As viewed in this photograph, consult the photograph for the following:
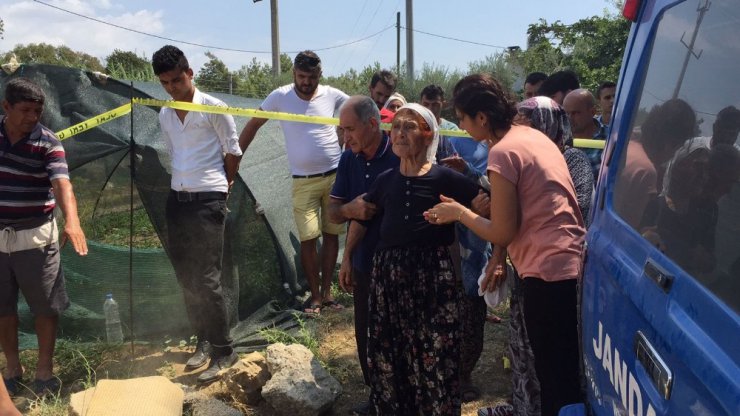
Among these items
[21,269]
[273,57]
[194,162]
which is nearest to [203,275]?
[194,162]

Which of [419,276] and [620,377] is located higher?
[620,377]

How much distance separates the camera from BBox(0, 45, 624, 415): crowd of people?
2.36 metres

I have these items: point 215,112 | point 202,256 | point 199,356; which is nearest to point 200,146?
point 215,112

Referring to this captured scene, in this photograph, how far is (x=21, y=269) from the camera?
3803 millimetres

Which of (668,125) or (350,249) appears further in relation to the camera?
(350,249)

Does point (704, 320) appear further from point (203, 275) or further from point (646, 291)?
point (203, 275)

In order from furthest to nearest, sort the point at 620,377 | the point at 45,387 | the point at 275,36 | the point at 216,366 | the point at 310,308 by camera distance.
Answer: the point at 275,36 → the point at 310,308 → the point at 216,366 → the point at 45,387 → the point at 620,377

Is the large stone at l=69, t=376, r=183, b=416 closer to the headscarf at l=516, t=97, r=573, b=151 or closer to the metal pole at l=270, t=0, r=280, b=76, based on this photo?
the headscarf at l=516, t=97, r=573, b=151

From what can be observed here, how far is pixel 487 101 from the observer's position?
8.27ft

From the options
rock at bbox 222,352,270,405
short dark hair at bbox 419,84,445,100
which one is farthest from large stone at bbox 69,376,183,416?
short dark hair at bbox 419,84,445,100

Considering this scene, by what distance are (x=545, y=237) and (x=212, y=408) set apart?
7.04 feet

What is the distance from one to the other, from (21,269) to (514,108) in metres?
3.11

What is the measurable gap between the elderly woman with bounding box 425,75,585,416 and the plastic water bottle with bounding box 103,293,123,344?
3.24 m

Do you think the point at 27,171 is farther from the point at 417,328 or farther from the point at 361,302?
the point at 417,328
